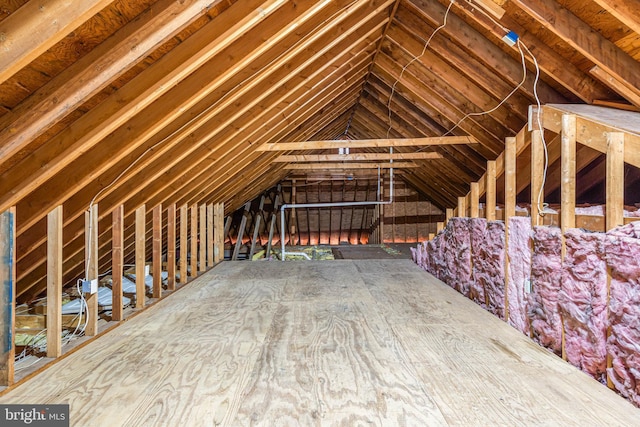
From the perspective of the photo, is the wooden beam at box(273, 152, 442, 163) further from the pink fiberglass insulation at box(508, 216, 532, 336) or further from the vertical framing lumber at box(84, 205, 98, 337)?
the vertical framing lumber at box(84, 205, 98, 337)

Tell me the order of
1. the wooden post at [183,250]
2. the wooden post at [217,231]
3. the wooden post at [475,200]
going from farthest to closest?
the wooden post at [217,231]
the wooden post at [183,250]
the wooden post at [475,200]

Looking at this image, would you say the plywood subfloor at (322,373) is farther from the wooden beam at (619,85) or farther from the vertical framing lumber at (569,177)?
the wooden beam at (619,85)

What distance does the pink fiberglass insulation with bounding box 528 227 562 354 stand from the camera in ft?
7.91

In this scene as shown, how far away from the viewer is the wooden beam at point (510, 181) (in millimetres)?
3133

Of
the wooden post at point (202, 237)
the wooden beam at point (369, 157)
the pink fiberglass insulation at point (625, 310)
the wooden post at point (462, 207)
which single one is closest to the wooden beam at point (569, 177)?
the pink fiberglass insulation at point (625, 310)

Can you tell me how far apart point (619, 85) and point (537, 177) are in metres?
0.80

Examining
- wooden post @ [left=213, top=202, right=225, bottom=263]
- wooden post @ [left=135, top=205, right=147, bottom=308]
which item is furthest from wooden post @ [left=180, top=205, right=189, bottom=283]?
wooden post @ [left=213, top=202, right=225, bottom=263]

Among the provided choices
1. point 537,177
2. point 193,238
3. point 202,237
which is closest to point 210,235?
point 202,237

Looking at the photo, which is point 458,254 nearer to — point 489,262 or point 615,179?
point 489,262

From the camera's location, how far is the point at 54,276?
6.81 feet

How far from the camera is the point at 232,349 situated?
2.24 metres

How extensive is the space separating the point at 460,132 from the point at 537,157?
174 cm

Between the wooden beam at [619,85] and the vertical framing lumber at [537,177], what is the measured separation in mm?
527

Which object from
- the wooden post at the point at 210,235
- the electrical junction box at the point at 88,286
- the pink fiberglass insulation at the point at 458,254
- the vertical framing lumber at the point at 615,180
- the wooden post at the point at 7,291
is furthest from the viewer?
the wooden post at the point at 210,235
